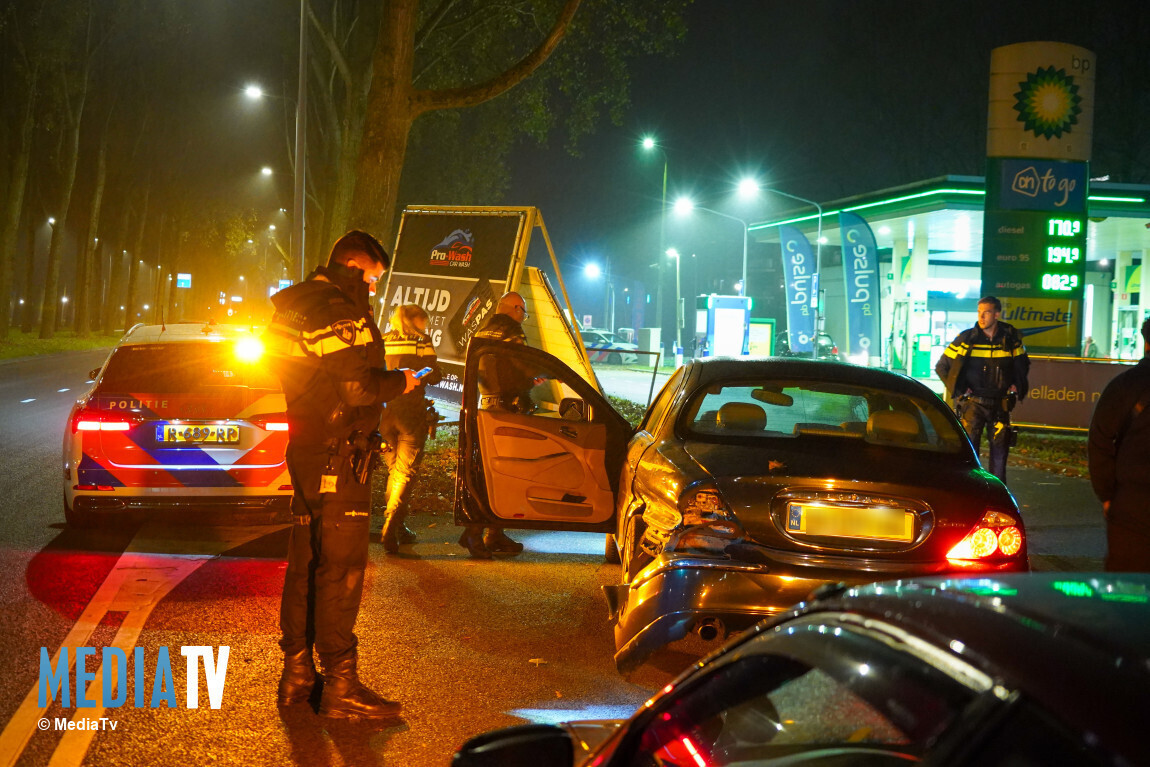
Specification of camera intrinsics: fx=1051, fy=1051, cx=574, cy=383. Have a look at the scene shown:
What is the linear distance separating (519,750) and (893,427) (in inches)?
141

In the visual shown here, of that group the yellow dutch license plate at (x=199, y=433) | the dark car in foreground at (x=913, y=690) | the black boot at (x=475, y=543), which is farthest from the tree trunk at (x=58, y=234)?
the dark car in foreground at (x=913, y=690)

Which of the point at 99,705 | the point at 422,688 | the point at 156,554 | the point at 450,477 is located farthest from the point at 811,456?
the point at 450,477

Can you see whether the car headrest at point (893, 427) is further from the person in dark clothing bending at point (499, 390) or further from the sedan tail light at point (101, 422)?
the sedan tail light at point (101, 422)

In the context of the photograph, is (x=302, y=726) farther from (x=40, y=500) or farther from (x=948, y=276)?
(x=948, y=276)

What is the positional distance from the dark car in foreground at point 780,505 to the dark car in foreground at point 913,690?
1.92m

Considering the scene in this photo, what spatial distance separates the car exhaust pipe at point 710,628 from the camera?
424 centimetres

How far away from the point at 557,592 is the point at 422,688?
204 centimetres

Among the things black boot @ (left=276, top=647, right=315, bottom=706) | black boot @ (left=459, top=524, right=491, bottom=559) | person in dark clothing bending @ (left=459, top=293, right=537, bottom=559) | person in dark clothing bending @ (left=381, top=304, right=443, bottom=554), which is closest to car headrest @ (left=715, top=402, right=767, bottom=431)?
person in dark clothing bending @ (left=459, top=293, right=537, bottom=559)

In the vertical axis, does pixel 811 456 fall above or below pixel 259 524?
above

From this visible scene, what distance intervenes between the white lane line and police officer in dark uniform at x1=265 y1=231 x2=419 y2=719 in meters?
0.88

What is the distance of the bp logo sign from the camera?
54.5ft

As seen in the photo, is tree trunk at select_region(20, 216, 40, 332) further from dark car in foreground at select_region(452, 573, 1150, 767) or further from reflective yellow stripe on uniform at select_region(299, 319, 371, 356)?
dark car in foreground at select_region(452, 573, 1150, 767)

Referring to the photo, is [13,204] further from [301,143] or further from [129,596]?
[129,596]

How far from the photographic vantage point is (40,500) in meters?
9.12
